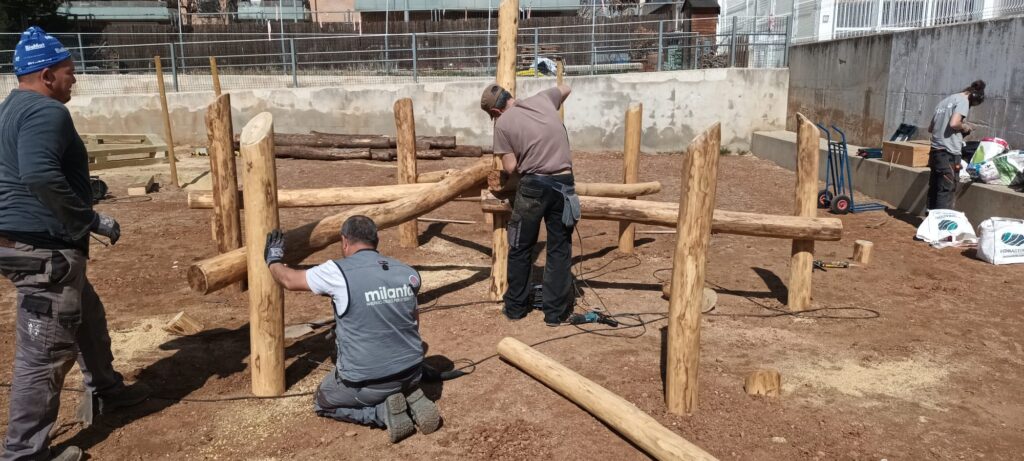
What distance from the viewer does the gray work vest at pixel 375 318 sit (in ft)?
13.4

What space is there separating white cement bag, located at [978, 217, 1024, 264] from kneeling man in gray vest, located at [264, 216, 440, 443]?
259 inches

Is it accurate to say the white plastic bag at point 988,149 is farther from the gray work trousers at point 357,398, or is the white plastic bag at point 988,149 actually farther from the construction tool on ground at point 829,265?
the gray work trousers at point 357,398

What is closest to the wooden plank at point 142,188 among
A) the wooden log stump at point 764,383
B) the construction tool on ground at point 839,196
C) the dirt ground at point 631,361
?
the dirt ground at point 631,361

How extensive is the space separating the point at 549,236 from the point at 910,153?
275 inches

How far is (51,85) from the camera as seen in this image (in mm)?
3869

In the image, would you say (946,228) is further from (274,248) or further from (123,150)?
(123,150)

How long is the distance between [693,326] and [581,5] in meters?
27.9

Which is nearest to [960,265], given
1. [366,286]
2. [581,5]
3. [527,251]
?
[527,251]

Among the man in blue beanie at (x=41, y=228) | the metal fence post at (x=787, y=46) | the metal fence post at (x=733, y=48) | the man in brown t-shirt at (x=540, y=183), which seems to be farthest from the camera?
the metal fence post at (x=787, y=46)

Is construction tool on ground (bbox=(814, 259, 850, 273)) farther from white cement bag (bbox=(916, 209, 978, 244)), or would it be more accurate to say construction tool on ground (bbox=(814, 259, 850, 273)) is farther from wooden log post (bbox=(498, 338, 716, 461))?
wooden log post (bbox=(498, 338, 716, 461))

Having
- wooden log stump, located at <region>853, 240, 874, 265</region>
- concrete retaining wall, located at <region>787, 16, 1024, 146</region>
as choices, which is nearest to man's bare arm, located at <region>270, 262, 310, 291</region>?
wooden log stump, located at <region>853, 240, 874, 265</region>

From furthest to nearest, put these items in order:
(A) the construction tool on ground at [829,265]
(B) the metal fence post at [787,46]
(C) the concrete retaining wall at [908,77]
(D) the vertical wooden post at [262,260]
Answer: (B) the metal fence post at [787,46], (C) the concrete retaining wall at [908,77], (A) the construction tool on ground at [829,265], (D) the vertical wooden post at [262,260]

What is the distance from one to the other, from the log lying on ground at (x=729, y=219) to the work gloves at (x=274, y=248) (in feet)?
8.03

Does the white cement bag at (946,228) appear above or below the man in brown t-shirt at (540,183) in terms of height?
below
